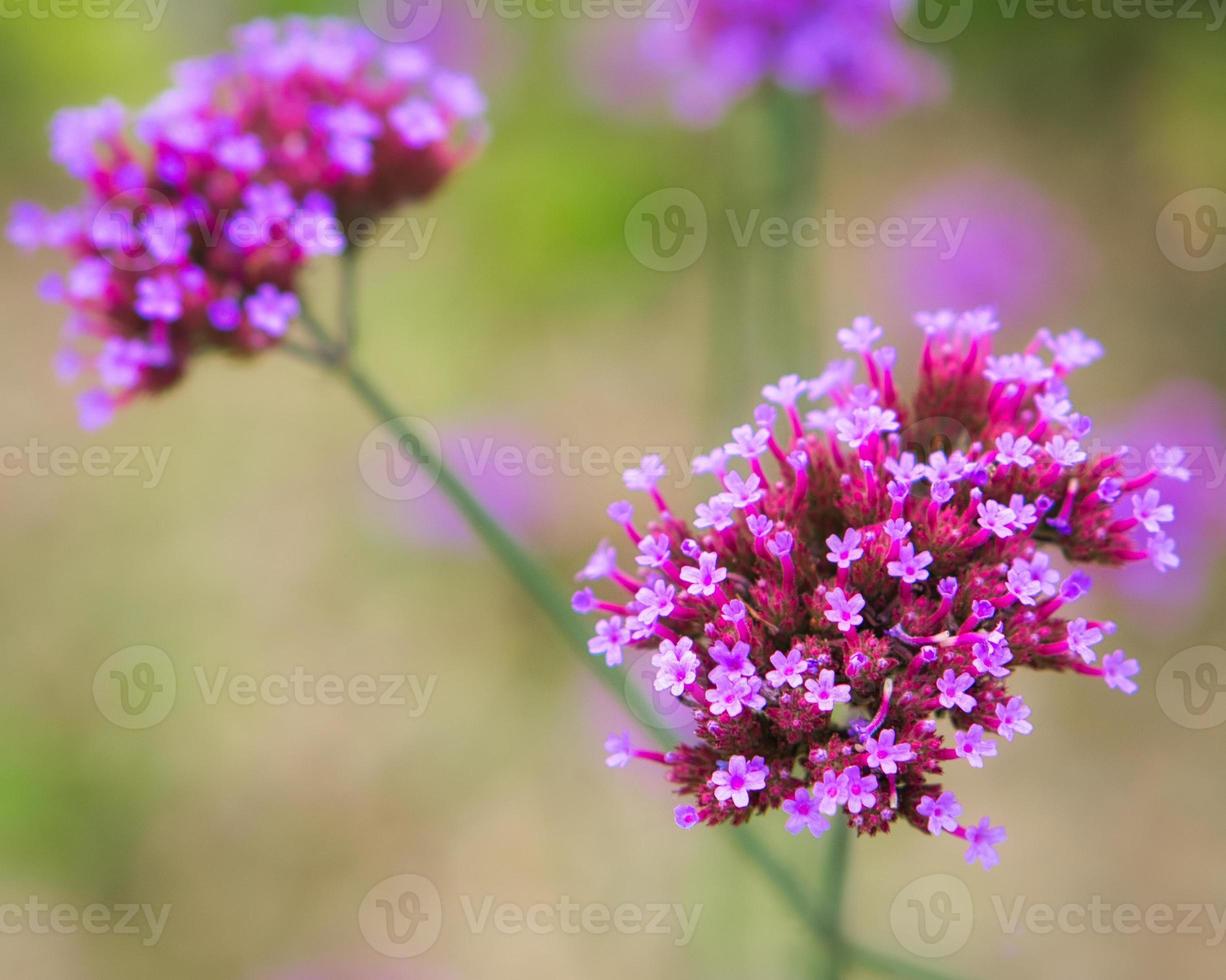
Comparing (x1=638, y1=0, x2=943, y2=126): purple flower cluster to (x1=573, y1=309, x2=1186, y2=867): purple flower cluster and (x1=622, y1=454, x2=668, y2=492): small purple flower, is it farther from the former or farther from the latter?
(x1=622, y1=454, x2=668, y2=492): small purple flower

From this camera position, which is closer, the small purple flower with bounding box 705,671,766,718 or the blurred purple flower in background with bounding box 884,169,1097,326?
the small purple flower with bounding box 705,671,766,718

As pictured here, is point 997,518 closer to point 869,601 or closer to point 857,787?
point 869,601

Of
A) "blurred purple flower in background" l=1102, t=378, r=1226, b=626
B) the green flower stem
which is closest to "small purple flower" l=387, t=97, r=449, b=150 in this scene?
the green flower stem

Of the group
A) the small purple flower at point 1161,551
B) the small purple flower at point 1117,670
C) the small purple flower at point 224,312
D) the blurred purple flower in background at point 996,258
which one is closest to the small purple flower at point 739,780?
the small purple flower at point 1117,670

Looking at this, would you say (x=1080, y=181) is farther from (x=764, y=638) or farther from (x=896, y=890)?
(x=764, y=638)

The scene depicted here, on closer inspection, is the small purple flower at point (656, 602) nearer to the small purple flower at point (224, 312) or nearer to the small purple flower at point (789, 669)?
the small purple flower at point (789, 669)

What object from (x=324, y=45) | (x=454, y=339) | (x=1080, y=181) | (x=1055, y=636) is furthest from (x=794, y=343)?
(x=1080, y=181)

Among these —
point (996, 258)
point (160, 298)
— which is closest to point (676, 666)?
point (160, 298)
